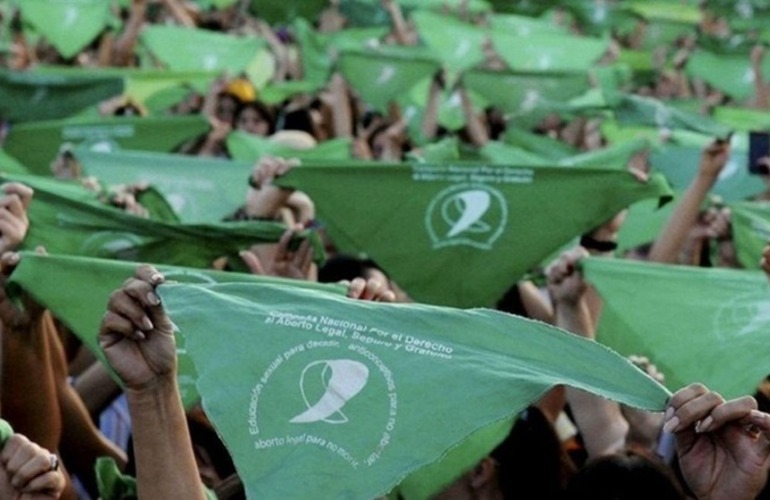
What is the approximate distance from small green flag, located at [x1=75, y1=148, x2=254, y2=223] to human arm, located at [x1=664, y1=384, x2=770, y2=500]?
3552 millimetres

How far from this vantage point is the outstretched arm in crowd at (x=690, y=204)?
6020 mm

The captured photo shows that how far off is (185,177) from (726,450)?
12.5 feet

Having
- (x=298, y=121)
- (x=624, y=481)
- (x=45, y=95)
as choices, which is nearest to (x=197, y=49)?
(x=298, y=121)

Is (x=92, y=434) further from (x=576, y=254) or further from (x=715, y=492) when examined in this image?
(x=715, y=492)

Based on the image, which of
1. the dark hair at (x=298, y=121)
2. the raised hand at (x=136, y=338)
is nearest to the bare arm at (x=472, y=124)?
the dark hair at (x=298, y=121)

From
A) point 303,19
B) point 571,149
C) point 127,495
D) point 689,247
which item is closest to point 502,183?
point 689,247

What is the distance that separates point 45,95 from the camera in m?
9.24

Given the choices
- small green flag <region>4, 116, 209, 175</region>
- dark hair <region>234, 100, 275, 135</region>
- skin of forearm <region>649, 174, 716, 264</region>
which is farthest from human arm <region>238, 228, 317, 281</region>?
dark hair <region>234, 100, 275, 135</region>

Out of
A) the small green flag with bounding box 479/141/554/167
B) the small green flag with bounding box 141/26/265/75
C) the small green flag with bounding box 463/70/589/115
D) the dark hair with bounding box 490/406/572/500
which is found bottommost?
the small green flag with bounding box 141/26/265/75

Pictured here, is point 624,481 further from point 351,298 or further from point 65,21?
point 65,21

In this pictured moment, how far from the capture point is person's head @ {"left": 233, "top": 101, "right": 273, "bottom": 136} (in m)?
8.88

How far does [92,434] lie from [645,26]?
11.0m

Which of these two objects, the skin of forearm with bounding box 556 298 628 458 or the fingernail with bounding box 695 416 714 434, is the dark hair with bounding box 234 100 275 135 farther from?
the fingernail with bounding box 695 416 714 434

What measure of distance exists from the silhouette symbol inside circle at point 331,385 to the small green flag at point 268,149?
4.57m
